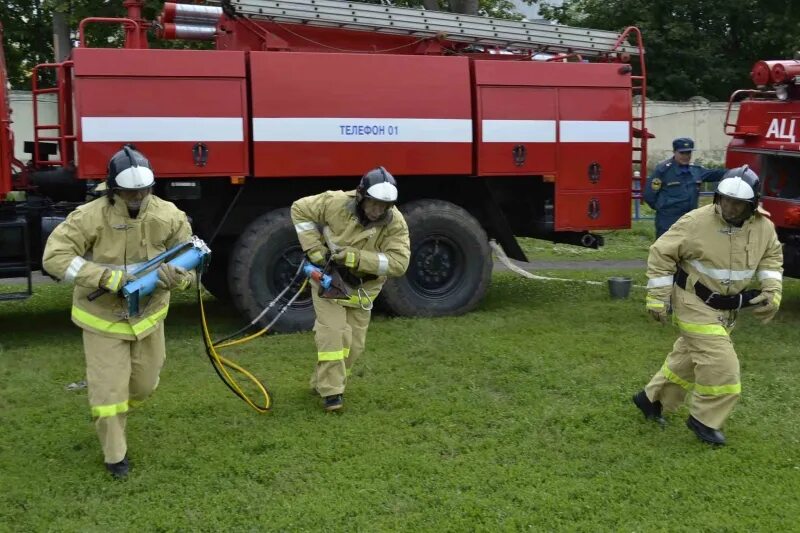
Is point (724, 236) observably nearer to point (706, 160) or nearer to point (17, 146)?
point (17, 146)

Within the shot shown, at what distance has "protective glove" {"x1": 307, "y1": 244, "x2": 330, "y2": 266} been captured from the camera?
607cm

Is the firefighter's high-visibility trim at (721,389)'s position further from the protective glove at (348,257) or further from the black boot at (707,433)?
the protective glove at (348,257)

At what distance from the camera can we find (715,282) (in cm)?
542

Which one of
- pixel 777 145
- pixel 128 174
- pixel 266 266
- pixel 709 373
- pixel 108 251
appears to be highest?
pixel 777 145

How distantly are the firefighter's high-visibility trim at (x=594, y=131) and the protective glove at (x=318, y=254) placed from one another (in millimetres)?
3758

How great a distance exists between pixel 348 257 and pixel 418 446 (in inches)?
50.7

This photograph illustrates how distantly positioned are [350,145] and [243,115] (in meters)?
0.99

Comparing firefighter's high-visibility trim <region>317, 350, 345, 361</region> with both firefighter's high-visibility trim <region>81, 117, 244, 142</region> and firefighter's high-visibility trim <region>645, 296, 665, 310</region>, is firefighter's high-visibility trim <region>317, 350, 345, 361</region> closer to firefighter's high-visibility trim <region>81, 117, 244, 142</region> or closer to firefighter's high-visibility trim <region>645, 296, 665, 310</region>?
firefighter's high-visibility trim <region>645, 296, 665, 310</region>

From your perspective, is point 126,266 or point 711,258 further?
point 711,258

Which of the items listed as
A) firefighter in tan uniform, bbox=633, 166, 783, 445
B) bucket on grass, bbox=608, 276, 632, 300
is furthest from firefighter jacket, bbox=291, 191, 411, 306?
bucket on grass, bbox=608, 276, 632, 300

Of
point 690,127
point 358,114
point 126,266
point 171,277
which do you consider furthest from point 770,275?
point 690,127

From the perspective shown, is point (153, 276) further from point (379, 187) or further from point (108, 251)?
point (379, 187)

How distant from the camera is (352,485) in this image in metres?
4.88

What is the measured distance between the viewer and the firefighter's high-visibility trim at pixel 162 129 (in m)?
7.55
